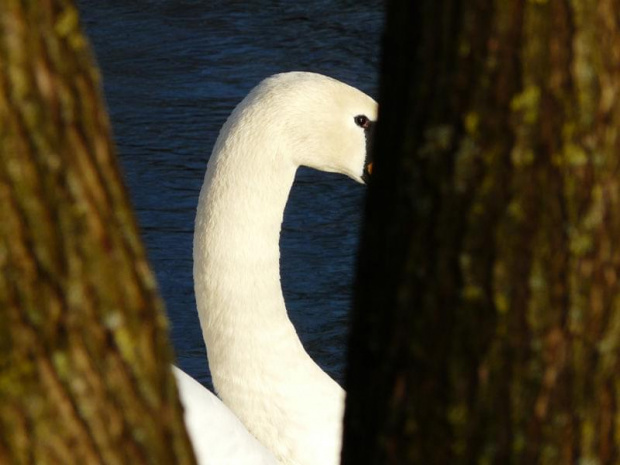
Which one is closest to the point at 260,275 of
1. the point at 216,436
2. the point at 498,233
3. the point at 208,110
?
the point at 216,436

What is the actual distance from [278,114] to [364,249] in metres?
2.42

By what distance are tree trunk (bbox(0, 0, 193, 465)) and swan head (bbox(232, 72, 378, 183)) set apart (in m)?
2.52

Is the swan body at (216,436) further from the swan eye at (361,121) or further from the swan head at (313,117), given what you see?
the swan eye at (361,121)

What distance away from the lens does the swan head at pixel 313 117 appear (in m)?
3.60

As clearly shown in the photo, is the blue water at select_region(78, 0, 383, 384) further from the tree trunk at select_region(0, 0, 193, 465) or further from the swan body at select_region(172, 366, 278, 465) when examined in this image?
the tree trunk at select_region(0, 0, 193, 465)

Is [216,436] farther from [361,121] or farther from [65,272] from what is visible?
[65,272]

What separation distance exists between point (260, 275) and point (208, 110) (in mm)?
3037

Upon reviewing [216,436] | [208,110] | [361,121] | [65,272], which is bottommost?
[216,436]

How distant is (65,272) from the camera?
1.04 meters

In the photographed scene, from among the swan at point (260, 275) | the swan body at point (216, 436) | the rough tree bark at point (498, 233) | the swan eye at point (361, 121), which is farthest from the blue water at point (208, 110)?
the rough tree bark at point (498, 233)

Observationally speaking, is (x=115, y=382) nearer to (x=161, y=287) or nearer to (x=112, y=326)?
(x=112, y=326)

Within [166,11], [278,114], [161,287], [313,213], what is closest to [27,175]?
[278,114]

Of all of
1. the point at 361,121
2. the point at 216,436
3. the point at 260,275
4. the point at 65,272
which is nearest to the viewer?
the point at 65,272

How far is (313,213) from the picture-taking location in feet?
18.9
